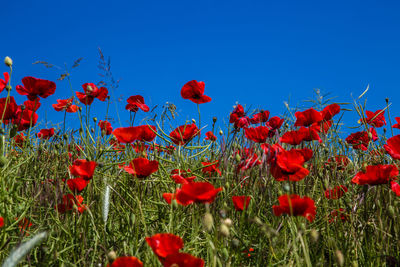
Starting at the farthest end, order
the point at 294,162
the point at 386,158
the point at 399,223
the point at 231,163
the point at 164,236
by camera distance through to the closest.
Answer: the point at 386,158 < the point at 231,163 < the point at 399,223 < the point at 294,162 < the point at 164,236

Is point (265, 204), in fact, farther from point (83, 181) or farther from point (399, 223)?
point (83, 181)

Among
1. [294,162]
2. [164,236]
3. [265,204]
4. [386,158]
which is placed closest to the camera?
[164,236]

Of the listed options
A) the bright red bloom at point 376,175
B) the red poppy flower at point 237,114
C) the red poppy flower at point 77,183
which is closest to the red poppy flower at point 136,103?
the red poppy flower at point 237,114

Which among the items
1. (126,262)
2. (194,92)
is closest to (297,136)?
(194,92)

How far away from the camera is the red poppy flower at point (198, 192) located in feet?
3.32

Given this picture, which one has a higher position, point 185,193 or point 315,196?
point 315,196

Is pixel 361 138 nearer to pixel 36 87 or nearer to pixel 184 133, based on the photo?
pixel 184 133

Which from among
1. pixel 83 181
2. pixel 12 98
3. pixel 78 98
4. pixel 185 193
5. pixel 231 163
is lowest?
pixel 185 193

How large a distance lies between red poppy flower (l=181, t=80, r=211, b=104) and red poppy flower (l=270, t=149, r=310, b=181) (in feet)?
2.92

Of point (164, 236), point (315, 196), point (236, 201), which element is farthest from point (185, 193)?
point (315, 196)

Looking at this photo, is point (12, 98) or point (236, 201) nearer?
point (236, 201)

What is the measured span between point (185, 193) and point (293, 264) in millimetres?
561

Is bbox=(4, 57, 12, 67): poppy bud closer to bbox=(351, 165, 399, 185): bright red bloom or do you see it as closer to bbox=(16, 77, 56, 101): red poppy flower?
bbox=(16, 77, 56, 101): red poppy flower

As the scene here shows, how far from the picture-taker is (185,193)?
1.03 metres
